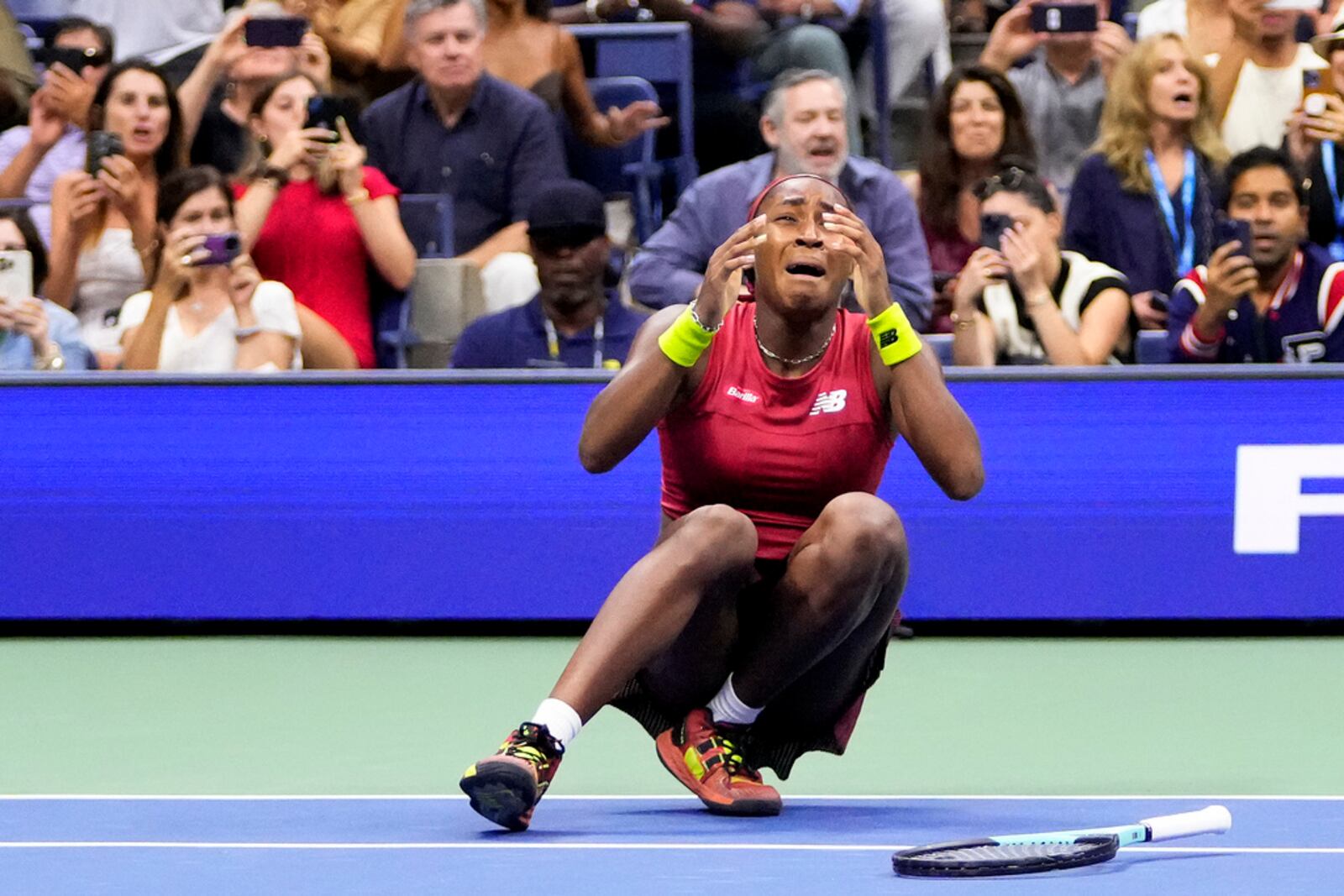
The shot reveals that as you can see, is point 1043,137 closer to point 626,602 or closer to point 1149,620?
point 1149,620

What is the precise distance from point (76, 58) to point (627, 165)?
6.94ft

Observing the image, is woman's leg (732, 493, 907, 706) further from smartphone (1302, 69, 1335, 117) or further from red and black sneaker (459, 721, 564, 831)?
smartphone (1302, 69, 1335, 117)

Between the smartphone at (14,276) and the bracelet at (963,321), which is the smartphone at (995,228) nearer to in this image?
the bracelet at (963,321)

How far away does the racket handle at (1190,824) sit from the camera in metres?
3.99

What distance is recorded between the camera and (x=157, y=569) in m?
7.46

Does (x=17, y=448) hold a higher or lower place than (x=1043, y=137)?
lower

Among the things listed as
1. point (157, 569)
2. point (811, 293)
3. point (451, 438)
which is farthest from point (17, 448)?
point (811, 293)

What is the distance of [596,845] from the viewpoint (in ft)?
13.7

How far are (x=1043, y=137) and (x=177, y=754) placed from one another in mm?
4634

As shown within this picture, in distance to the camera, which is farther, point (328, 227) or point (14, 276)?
point (328, 227)

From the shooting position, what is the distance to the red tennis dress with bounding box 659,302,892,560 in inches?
182

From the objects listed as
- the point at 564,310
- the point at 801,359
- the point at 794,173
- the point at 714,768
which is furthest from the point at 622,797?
the point at 794,173

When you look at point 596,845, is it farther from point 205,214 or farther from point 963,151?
point 963,151

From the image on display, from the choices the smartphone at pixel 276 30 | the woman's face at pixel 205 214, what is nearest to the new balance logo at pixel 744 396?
the woman's face at pixel 205 214
